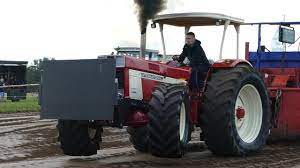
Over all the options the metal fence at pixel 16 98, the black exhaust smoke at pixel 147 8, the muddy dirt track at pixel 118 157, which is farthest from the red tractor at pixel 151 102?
the metal fence at pixel 16 98

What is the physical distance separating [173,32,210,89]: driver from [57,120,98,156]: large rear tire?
1623 millimetres

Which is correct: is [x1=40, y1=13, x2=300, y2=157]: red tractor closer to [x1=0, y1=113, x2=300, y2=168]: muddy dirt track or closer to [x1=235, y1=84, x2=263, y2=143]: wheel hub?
[x1=235, y1=84, x2=263, y2=143]: wheel hub

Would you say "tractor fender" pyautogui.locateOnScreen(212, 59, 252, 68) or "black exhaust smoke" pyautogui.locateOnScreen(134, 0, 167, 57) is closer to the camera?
"tractor fender" pyautogui.locateOnScreen(212, 59, 252, 68)

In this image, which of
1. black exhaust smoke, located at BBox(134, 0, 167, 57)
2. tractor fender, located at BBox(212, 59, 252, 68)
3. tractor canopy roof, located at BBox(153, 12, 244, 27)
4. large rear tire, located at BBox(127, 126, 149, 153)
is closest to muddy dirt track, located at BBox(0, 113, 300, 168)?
large rear tire, located at BBox(127, 126, 149, 153)

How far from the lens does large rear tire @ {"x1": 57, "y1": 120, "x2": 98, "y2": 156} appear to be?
7703 mm

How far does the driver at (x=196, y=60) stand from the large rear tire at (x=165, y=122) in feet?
3.03

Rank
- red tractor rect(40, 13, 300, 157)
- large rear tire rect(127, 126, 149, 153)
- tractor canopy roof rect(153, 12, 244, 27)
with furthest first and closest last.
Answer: large rear tire rect(127, 126, 149, 153), tractor canopy roof rect(153, 12, 244, 27), red tractor rect(40, 13, 300, 157)

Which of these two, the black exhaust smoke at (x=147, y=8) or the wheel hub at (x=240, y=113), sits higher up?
the black exhaust smoke at (x=147, y=8)

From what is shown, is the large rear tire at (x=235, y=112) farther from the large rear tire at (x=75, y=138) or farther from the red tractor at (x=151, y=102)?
the large rear tire at (x=75, y=138)

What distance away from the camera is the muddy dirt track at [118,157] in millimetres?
7539

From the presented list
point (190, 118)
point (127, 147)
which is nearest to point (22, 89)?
point (127, 147)

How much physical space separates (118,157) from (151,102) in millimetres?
1390

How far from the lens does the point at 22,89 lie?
29.7 m

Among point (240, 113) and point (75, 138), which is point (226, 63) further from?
point (75, 138)
